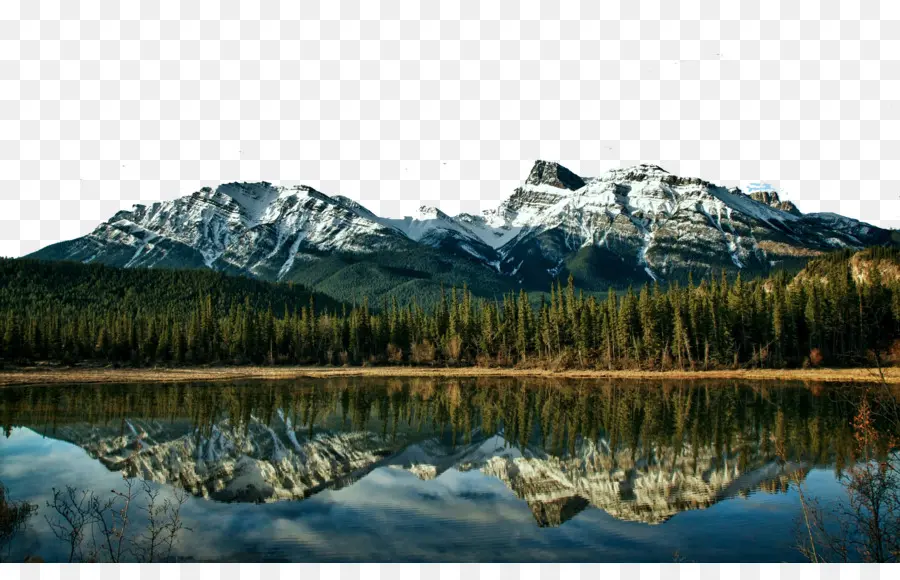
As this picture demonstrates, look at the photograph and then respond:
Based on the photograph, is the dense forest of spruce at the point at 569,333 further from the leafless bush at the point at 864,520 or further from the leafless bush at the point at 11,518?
the leafless bush at the point at 11,518

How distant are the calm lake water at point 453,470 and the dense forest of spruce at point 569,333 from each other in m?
33.4

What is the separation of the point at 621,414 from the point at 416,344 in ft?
232

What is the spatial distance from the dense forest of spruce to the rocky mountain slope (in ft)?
178

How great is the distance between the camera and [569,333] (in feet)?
344

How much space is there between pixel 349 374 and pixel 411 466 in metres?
62.9

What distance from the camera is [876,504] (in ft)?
41.3

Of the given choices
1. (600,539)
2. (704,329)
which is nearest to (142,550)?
(600,539)

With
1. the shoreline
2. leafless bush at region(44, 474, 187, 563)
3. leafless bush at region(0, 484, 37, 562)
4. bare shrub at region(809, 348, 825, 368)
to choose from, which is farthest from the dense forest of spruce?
leafless bush at region(0, 484, 37, 562)

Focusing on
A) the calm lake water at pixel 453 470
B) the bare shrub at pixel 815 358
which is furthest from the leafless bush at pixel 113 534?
the bare shrub at pixel 815 358

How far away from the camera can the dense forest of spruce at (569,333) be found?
91.2 metres

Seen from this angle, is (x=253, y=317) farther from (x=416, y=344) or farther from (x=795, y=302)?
(x=795, y=302)

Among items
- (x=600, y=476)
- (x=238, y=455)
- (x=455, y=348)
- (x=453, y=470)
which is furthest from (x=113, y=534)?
(x=455, y=348)

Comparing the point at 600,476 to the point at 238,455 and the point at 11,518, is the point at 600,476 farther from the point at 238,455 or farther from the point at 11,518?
the point at 11,518

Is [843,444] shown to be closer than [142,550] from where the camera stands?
No
